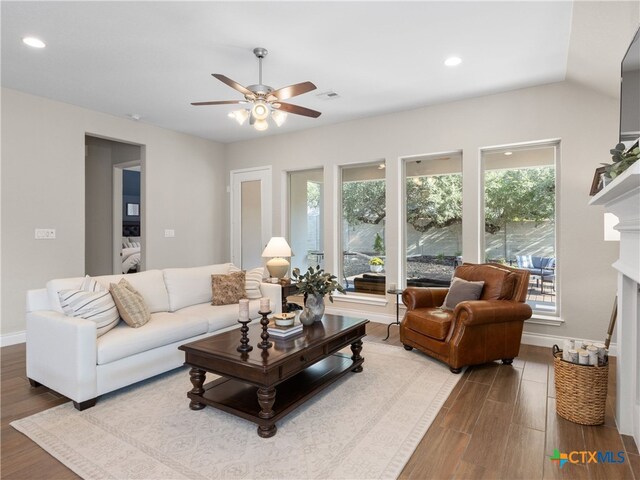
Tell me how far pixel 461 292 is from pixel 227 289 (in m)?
2.47

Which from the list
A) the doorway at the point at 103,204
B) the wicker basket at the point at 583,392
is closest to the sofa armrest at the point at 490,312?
Answer: the wicker basket at the point at 583,392

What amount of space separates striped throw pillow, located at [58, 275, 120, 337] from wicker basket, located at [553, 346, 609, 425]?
131 inches

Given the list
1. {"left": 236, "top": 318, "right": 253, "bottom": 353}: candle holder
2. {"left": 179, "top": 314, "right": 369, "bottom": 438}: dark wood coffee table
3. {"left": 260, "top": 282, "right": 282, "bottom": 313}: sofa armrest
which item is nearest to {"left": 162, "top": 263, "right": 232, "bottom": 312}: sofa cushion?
{"left": 260, "top": 282, "right": 282, "bottom": 313}: sofa armrest

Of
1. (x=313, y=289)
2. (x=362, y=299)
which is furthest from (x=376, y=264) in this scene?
(x=313, y=289)

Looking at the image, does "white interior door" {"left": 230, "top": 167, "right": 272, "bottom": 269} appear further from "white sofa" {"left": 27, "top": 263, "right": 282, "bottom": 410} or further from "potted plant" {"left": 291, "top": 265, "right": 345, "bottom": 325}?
"potted plant" {"left": 291, "top": 265, "right": 345, "bottom": 325}

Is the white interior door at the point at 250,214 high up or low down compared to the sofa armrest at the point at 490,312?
up

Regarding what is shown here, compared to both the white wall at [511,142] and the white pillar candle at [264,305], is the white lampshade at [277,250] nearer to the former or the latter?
the white wall at [511,142]

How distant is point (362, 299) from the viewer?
5227 millimetres

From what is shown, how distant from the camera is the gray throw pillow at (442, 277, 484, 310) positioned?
3.51 metres

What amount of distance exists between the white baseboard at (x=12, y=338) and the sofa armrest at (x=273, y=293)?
2653mm

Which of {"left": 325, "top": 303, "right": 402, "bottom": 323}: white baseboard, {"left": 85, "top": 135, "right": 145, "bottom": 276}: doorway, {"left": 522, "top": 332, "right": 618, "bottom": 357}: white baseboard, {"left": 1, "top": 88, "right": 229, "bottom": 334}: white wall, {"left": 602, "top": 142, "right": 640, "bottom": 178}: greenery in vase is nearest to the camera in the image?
{"left": 602, "top": 142, "right": 640, "bottom": 178}: greenery in vase

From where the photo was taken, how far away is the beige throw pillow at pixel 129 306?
2957mm

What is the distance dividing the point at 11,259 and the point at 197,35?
10.9ft

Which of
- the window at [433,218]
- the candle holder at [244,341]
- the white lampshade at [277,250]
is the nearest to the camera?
the candle holder at [244,341]
